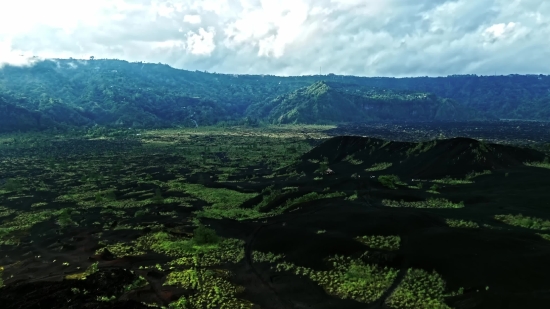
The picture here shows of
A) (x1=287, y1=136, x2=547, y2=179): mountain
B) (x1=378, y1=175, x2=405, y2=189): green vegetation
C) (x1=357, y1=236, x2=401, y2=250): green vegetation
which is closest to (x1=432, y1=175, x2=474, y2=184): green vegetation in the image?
(x1=287, y1=136, x2=547, y2=179): mountain

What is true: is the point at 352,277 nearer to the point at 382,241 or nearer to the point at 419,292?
the point at 419,292

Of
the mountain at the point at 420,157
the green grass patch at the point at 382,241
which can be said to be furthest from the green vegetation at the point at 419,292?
the mountain at the point at 420,157

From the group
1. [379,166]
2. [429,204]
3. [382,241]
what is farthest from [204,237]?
[379,166]

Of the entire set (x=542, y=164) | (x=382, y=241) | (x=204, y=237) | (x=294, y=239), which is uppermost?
(x=542, y=164)

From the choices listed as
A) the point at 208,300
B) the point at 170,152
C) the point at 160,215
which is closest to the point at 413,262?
the point at 208,300

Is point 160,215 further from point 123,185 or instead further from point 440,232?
point 440,232

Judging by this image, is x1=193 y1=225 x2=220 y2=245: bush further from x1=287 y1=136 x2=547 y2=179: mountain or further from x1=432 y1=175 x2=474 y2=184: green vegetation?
x1=287 y1=136 x2=547 y2=179: mountain

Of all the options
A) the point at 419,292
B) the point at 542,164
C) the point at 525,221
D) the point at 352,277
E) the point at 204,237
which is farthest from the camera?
the point at 542,164
